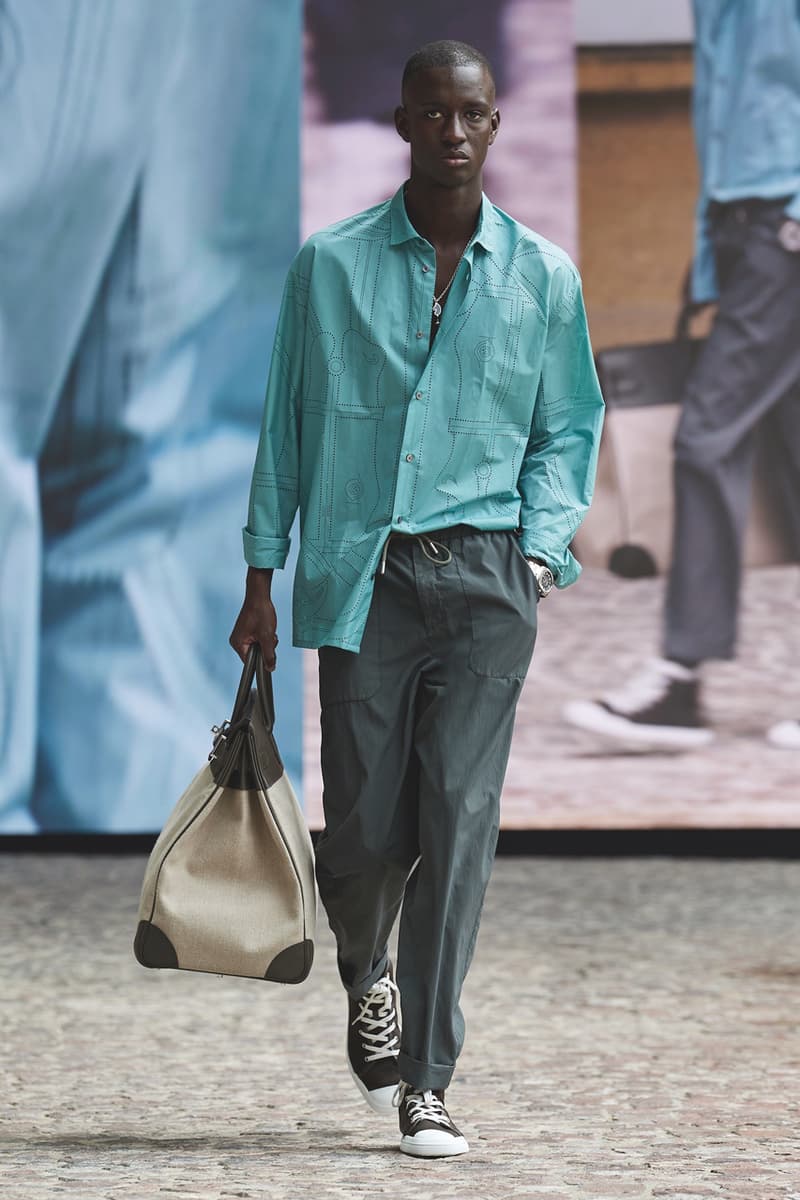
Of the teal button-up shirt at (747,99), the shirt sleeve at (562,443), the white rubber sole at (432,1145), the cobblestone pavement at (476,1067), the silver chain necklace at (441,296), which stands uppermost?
the teal button-up shirt at (747,99)

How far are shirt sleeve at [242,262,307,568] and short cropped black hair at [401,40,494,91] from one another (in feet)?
1.26

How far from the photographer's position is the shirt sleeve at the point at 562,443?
3252mm

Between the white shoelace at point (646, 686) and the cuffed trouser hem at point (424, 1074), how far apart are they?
374 cm

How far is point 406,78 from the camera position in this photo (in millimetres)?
3143

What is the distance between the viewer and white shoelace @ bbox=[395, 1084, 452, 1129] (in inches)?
125

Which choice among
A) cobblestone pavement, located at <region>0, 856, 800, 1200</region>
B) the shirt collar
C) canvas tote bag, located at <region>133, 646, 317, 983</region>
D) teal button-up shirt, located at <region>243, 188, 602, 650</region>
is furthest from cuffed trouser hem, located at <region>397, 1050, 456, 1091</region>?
the shirt collar

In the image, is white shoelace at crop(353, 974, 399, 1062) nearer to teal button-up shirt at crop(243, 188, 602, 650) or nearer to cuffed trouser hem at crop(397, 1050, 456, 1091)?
cuffed trouser hem at crop(397, 1050, 456, 1091)

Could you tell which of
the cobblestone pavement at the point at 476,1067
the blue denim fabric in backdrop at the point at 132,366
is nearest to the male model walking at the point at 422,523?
the cobblestone pavement at the point at 476,1067

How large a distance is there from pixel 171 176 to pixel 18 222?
0.56m

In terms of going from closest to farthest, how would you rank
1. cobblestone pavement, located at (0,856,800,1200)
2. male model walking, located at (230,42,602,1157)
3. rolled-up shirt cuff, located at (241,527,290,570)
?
cobblestone pavement, located at (0,856,800,1200) → male model walking, located at (230,42,602,1157) → rolled-up shirt cuff, located at (241,527,290,570)

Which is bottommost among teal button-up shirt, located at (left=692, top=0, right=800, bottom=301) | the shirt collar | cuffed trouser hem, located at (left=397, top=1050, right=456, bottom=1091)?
cuffed trouser hem, located at (left=397, top=1050, right=456, bottom=1091)

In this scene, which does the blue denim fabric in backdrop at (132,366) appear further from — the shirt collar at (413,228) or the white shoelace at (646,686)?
the shirt collar at (413,228)

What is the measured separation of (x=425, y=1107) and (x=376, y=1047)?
20cm

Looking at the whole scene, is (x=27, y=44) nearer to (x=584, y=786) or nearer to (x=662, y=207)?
(x=662, y=207)
